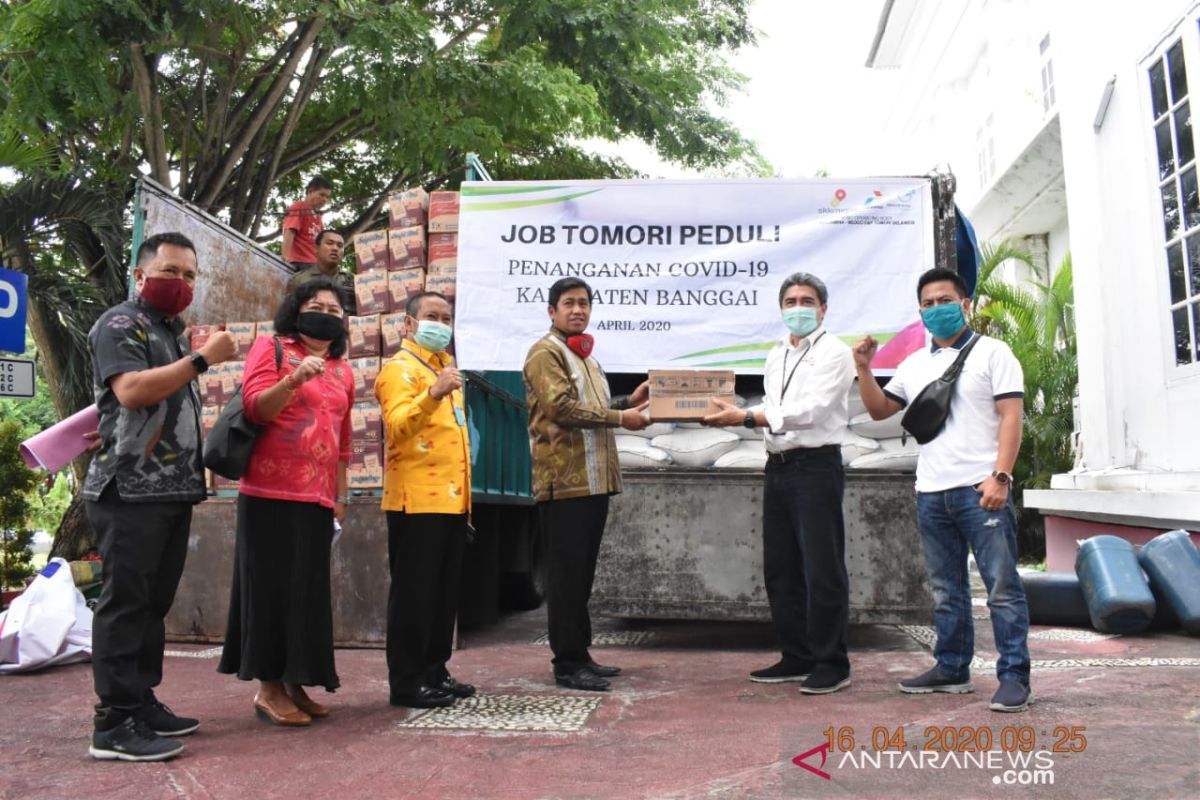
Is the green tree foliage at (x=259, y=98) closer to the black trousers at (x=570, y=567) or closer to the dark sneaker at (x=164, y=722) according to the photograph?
the dark sneaker at (x=164, y=722)

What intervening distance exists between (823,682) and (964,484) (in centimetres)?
107

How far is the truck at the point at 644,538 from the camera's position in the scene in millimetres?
5477

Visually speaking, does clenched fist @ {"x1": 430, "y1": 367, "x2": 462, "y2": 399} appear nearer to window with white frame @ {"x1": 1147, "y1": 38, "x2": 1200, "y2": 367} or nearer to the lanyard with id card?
the lanyard with id card

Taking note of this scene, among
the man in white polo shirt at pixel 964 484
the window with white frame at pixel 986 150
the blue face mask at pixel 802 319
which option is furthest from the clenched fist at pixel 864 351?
the window with white frame at pixel 986 150

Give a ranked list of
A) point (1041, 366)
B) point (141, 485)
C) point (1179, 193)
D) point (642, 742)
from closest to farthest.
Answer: point (141, 485), point (642, 742), point (1179, 193), point (1041, 366)

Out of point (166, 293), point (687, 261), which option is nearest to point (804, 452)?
point (687, 261)

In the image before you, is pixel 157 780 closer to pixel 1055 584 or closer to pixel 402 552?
pixel 402 552

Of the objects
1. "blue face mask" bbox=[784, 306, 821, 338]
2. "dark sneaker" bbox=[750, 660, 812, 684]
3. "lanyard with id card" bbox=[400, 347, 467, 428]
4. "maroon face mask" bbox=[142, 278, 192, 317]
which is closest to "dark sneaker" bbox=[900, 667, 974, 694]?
"dark sneaker" bbox=[750, 660, 812, 684]

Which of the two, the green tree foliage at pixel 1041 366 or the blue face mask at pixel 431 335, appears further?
the green tree foliage at pixel 1041 366

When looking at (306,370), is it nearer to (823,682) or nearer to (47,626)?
(823,682)

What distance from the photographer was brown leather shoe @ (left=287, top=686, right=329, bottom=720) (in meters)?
3.91

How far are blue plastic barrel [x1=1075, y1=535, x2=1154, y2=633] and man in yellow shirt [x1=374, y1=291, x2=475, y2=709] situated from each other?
4224mm

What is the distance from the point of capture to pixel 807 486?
4.41 meters

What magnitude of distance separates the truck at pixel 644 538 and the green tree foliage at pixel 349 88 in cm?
256
